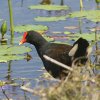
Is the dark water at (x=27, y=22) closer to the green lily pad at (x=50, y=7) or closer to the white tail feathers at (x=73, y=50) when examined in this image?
the green lily pad at (x=50, y=7)

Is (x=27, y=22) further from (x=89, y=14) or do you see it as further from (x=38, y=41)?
(x=38, y=41)

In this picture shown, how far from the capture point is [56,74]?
7129 mm

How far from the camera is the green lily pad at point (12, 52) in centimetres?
784

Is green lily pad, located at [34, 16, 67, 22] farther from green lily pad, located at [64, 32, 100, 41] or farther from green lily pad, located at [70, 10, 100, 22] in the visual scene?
green lily pad, located at [64, 32, 100, 41]

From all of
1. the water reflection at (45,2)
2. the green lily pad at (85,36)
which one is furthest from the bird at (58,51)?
the water reflection at (45,2)

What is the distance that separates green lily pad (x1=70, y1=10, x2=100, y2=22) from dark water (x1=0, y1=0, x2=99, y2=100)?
142 millimetres

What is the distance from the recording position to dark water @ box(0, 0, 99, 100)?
676 cm

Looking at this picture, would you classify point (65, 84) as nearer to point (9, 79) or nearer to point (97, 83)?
point (97, 83)

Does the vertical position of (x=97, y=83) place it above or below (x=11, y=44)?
above

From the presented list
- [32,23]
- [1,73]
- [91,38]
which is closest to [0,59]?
[1,73]

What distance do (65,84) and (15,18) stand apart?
644 centimetres

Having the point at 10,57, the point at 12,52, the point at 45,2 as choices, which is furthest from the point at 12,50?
the point at 45,2

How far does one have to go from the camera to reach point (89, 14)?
984cm

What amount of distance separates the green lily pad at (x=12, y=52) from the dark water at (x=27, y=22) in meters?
0.12
